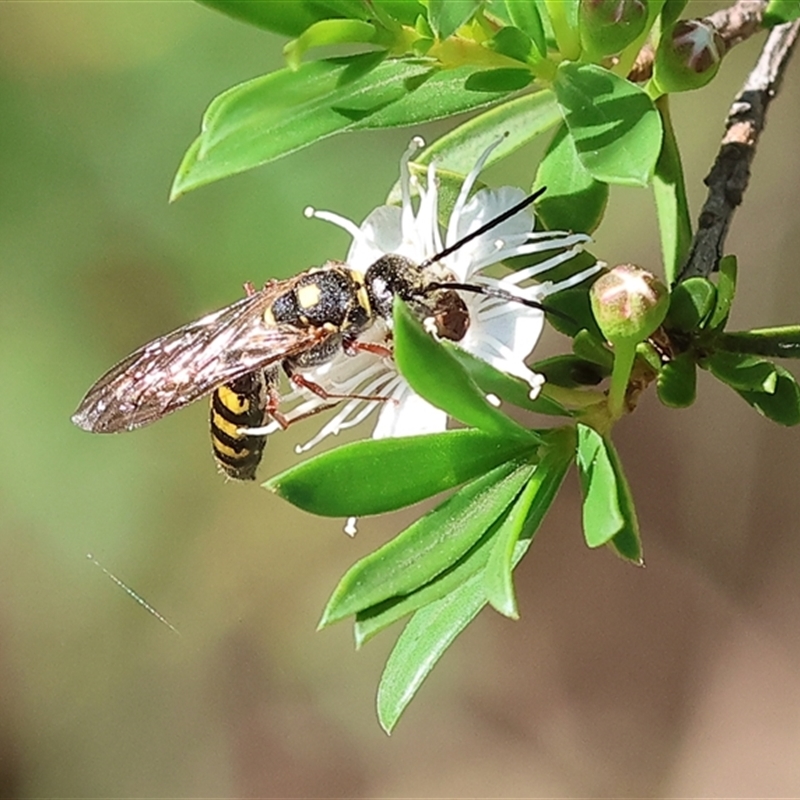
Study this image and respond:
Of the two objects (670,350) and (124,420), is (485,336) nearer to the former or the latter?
(670,350)

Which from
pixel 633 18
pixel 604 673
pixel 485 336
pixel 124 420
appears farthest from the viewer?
pixel 604 673

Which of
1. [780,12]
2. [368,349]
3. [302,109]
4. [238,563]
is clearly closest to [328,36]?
[302,109]

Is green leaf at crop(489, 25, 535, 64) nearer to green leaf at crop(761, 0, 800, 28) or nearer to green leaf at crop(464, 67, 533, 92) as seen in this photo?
green leaf at crop(464, 67, 533, 92)

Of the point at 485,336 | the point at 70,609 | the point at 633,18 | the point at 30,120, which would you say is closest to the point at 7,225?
the point at 30,120

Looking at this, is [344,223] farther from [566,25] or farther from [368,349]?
[566,25]

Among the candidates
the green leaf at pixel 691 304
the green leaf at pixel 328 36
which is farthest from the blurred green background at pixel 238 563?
the green leaf at pixel 328 36

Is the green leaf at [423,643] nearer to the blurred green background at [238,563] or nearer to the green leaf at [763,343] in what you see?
the green leaf at [763,343]

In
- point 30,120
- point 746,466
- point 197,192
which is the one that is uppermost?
point 30,120
